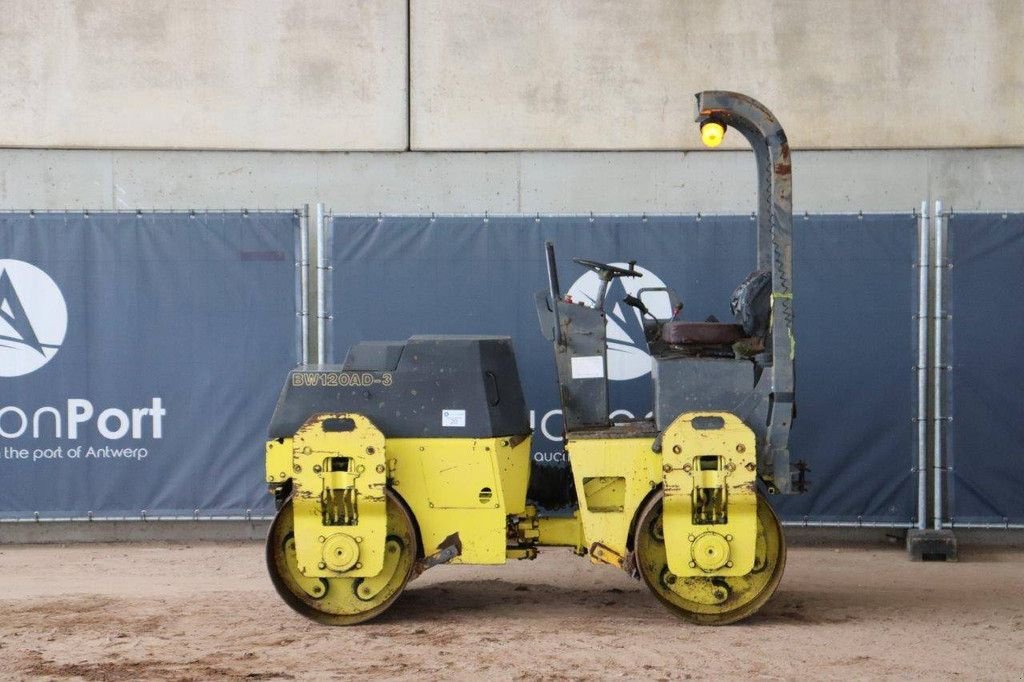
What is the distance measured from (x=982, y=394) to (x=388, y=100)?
5169 mm

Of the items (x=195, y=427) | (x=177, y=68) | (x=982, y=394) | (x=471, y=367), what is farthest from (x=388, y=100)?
(x=982, y=394)

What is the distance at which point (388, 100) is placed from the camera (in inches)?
396

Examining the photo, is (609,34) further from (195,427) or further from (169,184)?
(195,427)

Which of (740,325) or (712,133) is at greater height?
(712,133)

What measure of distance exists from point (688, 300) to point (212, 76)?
14.0 ft

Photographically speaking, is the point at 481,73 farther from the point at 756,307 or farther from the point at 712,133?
the point at 756,307

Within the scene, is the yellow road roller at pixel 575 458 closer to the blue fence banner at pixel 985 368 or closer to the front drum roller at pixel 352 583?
the front drum roller at pixel 352 583

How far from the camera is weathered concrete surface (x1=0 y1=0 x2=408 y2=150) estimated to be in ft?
32.8

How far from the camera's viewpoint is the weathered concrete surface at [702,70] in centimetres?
992

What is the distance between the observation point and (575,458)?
274 inches

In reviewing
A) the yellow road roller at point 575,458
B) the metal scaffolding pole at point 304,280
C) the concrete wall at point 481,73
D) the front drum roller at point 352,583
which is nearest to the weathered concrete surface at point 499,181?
the concrete wall at point 481,73

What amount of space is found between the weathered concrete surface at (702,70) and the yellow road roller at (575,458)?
9.92ft

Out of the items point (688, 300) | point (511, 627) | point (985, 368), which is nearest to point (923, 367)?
point (985, 368)

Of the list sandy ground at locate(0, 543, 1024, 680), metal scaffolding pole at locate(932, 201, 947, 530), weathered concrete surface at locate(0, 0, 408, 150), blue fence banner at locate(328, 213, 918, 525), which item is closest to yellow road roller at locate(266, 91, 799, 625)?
sandy ground at locate(0, 543, 1024, 680)
